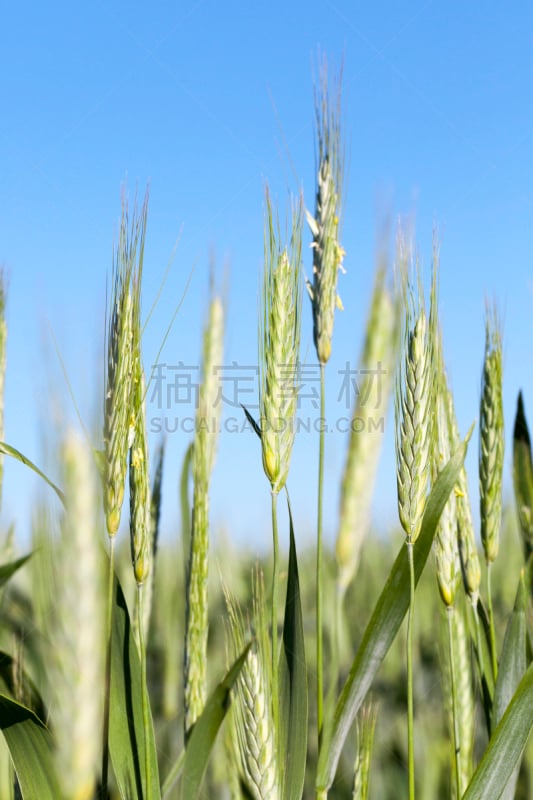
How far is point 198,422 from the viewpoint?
5.20 ft

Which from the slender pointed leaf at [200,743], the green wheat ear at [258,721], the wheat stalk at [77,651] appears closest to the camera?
the wheat stalk at [77,651]

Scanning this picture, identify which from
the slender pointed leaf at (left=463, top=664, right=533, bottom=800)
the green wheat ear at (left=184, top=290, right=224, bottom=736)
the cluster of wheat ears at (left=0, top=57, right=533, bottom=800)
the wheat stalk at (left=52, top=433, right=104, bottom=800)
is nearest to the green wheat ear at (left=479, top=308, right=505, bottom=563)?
the cluster of wheat ears at (left=0, top=57, right=533, bottom=800)

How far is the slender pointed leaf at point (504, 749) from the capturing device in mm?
1103

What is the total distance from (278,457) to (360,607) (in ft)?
5.85

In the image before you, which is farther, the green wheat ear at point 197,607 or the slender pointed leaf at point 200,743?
the green wheat ear at point 197,607

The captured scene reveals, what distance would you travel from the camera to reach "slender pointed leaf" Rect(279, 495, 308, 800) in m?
1.14

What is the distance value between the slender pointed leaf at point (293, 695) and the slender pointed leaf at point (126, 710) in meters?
0.21

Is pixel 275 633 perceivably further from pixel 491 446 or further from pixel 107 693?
pixel 491 446

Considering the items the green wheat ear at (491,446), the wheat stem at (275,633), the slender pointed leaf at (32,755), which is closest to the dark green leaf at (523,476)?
the green wheat ear at (491,446)

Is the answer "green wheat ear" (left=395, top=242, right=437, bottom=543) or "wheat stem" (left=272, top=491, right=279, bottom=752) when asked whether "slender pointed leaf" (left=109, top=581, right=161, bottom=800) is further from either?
"green wheat ear" (left=395, top=242, right=437, bottom=543)

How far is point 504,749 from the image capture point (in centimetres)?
111

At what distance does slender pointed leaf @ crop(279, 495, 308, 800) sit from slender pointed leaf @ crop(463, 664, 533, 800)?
25 cm

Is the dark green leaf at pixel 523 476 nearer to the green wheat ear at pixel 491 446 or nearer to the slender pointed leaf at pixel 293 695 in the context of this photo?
the green wheat ear at pixel 491 446

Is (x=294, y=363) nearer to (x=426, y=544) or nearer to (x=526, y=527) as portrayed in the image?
(x=426, y=544)
